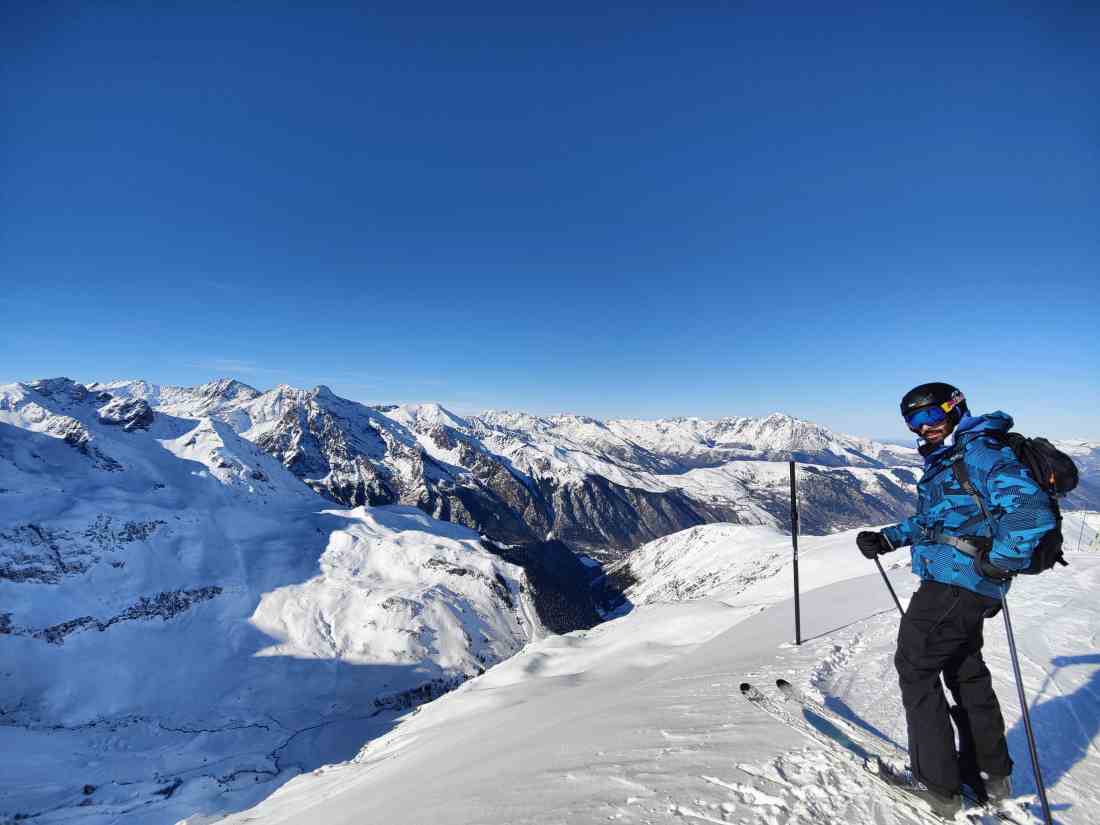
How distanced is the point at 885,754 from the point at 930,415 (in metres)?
4.04

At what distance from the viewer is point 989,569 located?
14.7 ft

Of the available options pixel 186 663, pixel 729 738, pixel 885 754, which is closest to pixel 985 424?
pixel 885 754

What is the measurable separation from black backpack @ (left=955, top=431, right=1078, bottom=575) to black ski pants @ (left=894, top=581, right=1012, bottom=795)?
67 centimetres

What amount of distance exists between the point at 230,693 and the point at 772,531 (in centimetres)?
19769

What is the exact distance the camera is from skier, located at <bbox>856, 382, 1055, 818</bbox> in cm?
439

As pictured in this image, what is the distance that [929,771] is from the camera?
4.75 metres

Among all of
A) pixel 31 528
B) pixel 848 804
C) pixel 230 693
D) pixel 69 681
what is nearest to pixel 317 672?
pixel 230 693

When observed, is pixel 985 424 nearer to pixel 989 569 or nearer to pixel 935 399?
pixel 935 399

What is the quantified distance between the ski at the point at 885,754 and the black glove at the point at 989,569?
7.10 ft

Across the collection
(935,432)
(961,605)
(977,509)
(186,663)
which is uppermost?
(935,432)

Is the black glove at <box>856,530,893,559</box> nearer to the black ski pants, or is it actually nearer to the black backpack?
the black ski pants

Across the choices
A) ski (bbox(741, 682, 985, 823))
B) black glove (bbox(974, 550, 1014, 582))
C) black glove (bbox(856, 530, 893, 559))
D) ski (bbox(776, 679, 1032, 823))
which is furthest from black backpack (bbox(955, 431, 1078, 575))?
ski (bbox(741, 682, 985, 823))

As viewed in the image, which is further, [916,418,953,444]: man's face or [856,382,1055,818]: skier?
[916,418,953,444]: man's face

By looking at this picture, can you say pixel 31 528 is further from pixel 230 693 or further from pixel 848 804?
pixel 848 804
